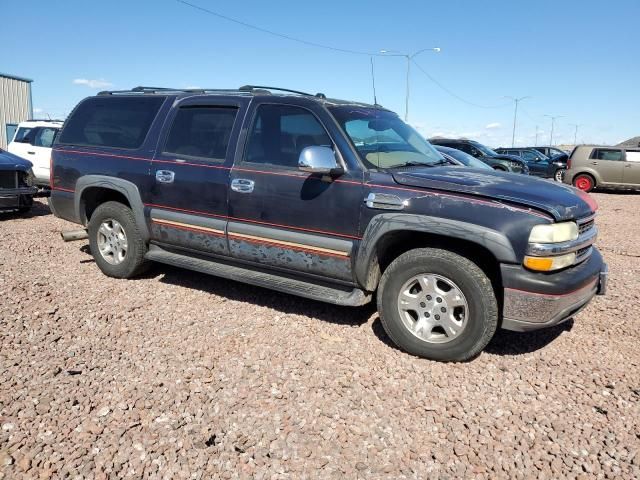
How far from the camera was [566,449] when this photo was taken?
271cm

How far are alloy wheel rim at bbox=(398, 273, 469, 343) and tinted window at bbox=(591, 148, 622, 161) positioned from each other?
57.1 feet

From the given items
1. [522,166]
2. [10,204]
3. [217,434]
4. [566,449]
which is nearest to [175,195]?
Result: [217,434]

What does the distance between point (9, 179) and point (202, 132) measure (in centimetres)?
596

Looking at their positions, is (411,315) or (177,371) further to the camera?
(411,315)

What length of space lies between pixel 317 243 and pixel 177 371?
1.40 metres

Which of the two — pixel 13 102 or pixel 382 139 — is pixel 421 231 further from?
pixel 13 102

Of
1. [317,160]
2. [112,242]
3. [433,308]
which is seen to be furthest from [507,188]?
[112,242]

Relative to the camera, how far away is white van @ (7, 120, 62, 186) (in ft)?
38.2

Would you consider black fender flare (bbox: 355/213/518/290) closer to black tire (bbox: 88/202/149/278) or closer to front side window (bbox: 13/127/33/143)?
black tire (bbox: 88/202/149/278)

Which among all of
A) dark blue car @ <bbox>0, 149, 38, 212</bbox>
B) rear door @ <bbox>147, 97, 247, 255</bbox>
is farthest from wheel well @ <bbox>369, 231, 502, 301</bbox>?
dark blue car @ <bbox>0, 149, 38, 212</bbox>

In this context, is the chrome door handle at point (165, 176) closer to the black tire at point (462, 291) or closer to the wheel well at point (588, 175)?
the black tire at point (462, 291)

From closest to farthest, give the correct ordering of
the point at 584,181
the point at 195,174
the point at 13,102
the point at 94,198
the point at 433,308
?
the point at 433,308, the point at 195,174, the point at 94,198, the point at 584,181, the point at 13,102

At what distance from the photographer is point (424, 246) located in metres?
3.81

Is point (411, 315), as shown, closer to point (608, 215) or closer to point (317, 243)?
point (317, 243)
